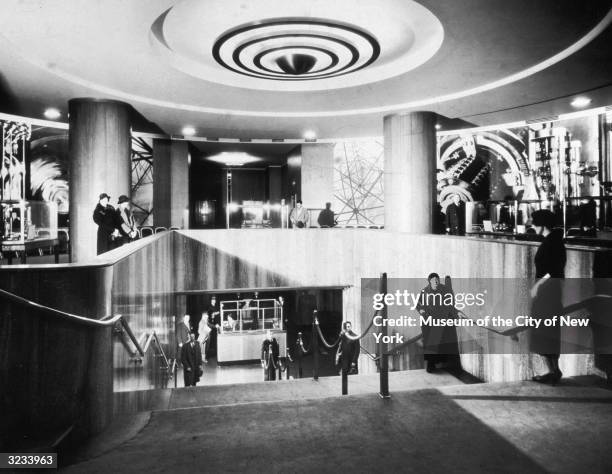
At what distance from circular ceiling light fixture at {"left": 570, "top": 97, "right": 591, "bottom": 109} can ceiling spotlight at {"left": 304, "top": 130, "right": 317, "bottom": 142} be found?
7.15 meters

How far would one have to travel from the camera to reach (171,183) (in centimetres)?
1512

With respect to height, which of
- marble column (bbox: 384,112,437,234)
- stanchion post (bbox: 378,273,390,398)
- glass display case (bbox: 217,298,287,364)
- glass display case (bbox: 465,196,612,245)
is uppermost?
marble column (bbox: 384,112,437,234)

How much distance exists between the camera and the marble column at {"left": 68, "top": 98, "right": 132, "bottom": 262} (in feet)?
32.3

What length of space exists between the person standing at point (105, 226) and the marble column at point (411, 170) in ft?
23.9

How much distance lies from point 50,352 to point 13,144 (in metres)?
12.0

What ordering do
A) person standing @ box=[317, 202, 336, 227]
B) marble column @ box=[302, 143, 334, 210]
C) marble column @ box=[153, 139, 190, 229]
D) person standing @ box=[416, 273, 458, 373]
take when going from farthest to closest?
1. marble column @ box=[302, 143, 334, 210]
2. marble column @ box=[153, 139, 190, 229]
3. person standing @ box=[317, 202, 336, 227]
4. person standing @ box=[416, 273, 458, 373]

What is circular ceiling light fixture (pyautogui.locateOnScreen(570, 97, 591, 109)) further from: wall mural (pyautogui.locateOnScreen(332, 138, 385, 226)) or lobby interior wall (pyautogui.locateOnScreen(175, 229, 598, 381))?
wall mural (pyautogui.locateOnScreen(332, 138, 385, 226))

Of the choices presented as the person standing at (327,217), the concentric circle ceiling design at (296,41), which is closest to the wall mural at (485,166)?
the person standing at (327,217)

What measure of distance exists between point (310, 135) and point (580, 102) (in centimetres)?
764

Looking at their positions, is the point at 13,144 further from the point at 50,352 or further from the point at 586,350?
the point at 586,350

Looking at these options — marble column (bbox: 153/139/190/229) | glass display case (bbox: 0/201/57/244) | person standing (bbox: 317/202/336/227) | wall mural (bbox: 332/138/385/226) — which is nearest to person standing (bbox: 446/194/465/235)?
person standing (bbox: 317/202/336/227)

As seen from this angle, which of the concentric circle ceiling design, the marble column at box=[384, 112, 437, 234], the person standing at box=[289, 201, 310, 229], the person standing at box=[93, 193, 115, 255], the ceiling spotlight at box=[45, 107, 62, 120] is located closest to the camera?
the concentric circle ceiling design

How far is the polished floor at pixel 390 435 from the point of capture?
2650 millimetres

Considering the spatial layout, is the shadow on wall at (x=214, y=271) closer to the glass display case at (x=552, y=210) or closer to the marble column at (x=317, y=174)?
the marble column at (x=317, y=174)
